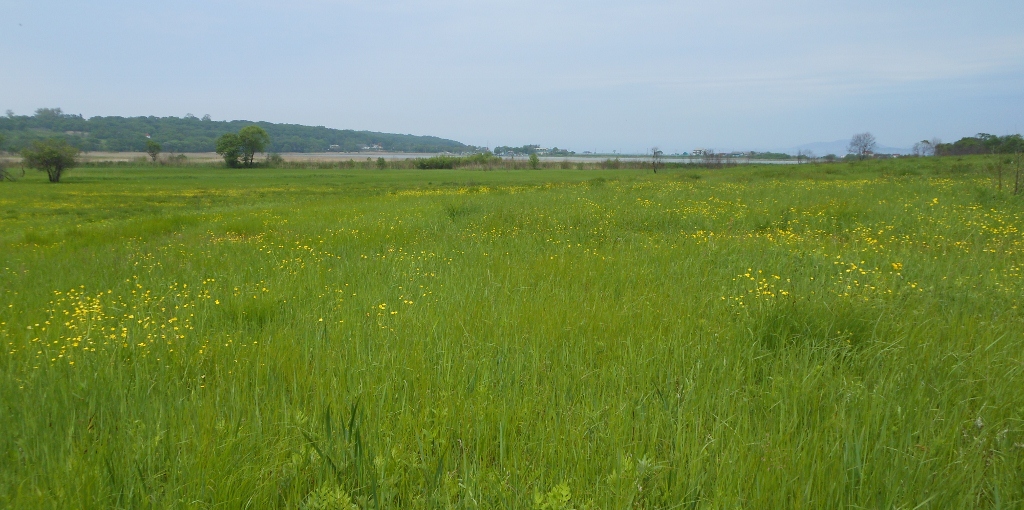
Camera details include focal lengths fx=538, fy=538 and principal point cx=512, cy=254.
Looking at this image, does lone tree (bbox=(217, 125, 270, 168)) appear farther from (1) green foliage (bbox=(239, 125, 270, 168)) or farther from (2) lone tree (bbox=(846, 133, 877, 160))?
(2) lone tree (bbox=(846, 133, 877, 160))

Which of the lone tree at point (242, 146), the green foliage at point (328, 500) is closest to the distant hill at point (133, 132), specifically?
the lone tree at point (242, 146)

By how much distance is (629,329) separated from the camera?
4660 millimetres

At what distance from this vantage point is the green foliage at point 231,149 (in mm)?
83312

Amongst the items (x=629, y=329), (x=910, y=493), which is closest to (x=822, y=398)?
(x=910, y=493)

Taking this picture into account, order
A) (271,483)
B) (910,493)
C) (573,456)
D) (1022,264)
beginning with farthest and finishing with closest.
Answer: (1022,264) → (573,456) → (271,483) → (910,493)

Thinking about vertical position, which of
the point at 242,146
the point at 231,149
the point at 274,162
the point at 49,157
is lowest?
the point at 49,157

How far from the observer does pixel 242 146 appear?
85.8 meters

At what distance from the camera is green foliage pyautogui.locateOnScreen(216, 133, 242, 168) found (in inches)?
3280

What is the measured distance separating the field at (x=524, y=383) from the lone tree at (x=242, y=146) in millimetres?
85660

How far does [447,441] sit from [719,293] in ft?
12.8

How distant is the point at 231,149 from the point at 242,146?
2.39 m

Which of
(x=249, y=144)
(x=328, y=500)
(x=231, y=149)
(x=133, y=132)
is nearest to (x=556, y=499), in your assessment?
(x=328, y=500)

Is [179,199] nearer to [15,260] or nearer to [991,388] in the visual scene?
[15,260]

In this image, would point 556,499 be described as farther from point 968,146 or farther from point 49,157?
point 968,146
